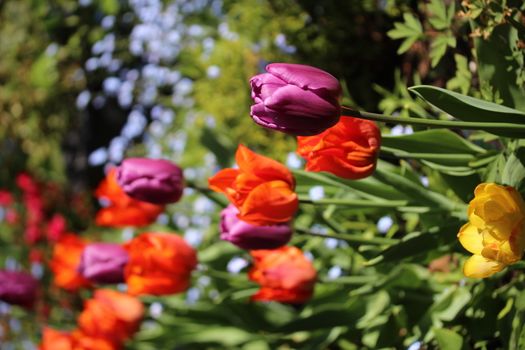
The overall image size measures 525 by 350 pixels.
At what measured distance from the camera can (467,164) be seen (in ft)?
2.94

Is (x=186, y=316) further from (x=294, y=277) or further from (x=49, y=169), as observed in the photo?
(x=49, y=169)

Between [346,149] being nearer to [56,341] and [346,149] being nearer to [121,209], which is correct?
[121,209]

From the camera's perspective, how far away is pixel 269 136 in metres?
1.63

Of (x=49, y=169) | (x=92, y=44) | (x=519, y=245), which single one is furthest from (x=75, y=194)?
(x=519, y=245)

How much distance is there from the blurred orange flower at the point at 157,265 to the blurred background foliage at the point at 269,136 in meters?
0.07

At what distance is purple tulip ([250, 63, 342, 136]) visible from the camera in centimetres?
70

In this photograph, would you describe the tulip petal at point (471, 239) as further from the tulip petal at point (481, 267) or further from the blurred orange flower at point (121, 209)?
the blurred orange flower at point (121, 209)

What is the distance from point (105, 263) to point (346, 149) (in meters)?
0.54

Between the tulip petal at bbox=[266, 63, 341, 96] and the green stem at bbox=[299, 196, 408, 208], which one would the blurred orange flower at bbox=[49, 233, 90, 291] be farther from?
the tulip petal at bbox=[266, 63, 341, 96]

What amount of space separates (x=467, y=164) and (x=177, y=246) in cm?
44

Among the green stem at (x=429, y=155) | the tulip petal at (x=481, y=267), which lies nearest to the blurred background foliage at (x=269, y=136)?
the green stem at (x=429, y=155)

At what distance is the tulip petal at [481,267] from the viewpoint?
709 millimetres

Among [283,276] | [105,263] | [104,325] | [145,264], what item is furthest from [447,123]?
[104,325]

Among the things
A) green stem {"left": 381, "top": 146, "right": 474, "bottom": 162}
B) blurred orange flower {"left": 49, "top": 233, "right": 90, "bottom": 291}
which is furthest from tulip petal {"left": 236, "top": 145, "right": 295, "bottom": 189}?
blurred orange flower {"left": 49, "top": 233, "right": 90, "bottom": 291}
